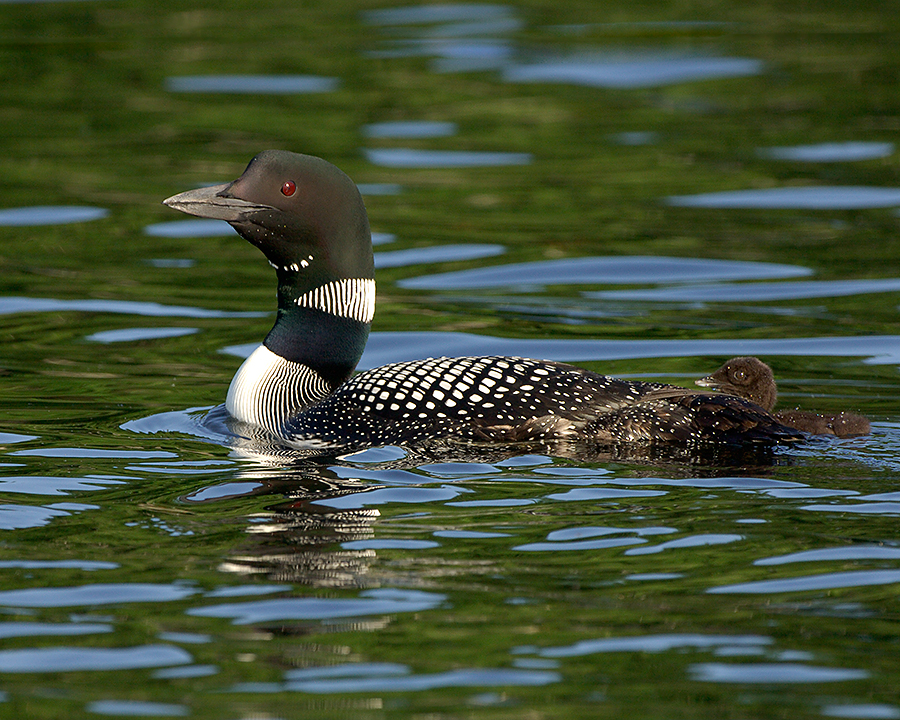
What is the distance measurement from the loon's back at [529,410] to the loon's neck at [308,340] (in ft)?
1.65

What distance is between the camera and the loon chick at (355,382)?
518 centimetres

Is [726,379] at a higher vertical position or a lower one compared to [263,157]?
lower

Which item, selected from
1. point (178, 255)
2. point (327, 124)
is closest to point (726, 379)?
point (178, 255)

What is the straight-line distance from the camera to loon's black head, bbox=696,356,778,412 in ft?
18.8

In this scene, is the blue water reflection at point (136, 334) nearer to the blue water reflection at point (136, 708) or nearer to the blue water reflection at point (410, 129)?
the blue water reflection at point (136, 708)

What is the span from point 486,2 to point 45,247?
9.23 m

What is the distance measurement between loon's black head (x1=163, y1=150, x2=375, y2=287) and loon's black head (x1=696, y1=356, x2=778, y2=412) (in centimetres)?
140

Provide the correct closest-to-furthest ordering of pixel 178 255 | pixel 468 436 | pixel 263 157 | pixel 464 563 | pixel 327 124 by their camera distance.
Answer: pixel 464 563, pixel 468 436, pixel 263 157, pixel 178 255, pixel 327 124

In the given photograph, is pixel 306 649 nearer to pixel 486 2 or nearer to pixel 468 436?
pixel 468 436

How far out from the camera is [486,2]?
58.2 feet

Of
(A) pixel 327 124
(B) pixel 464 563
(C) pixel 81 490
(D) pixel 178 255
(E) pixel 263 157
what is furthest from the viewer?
(A) pixel 327 124

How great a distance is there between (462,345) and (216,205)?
2147 mm

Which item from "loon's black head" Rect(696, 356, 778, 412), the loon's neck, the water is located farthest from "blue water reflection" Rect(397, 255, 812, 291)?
"loon's black head" Rect(696, 356, 778, 412)

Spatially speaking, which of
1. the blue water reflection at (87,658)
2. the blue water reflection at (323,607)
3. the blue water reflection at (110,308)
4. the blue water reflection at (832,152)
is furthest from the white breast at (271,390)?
the blue water reflection at (832,152)
